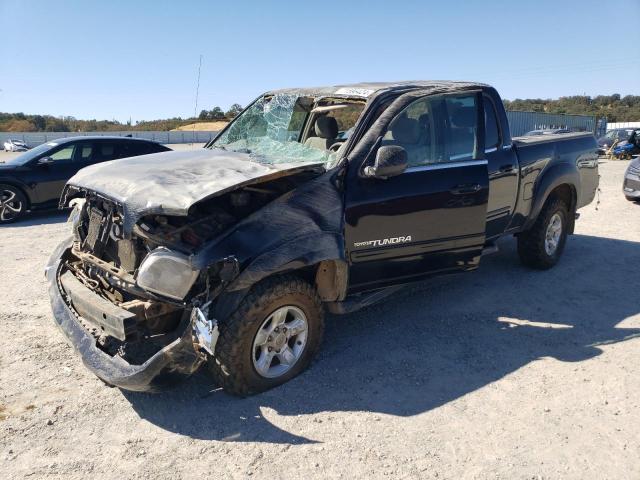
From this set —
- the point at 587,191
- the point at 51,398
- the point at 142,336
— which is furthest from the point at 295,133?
the point at 587,191

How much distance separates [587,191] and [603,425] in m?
4.03

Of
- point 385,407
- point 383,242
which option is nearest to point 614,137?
point 383,242

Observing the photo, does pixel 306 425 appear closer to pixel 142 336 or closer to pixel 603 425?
pixel 142 336

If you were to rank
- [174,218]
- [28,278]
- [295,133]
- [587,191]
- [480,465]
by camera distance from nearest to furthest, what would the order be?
[480,465]
[174,218]
[295,133]
[28,278]
[587,191]

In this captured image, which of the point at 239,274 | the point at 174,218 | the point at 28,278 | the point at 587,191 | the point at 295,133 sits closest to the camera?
the point at 239,274

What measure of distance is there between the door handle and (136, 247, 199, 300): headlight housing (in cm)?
231

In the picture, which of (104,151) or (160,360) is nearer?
(160,360)

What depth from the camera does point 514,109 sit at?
2283 inches

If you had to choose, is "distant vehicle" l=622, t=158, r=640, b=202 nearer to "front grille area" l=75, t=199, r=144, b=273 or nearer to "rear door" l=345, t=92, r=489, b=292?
"rear door" l=345, t=92, r=489, b=292

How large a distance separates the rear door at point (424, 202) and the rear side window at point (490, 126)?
0.19 meters

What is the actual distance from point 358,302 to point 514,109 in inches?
2364

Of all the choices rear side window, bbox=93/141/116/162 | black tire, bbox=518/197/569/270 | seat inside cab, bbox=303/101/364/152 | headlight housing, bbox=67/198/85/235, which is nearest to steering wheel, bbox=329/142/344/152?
seat inside cab, bbox=303/101/364/152

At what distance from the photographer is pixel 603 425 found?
322 cm

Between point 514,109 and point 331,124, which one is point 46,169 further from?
point 514,109
